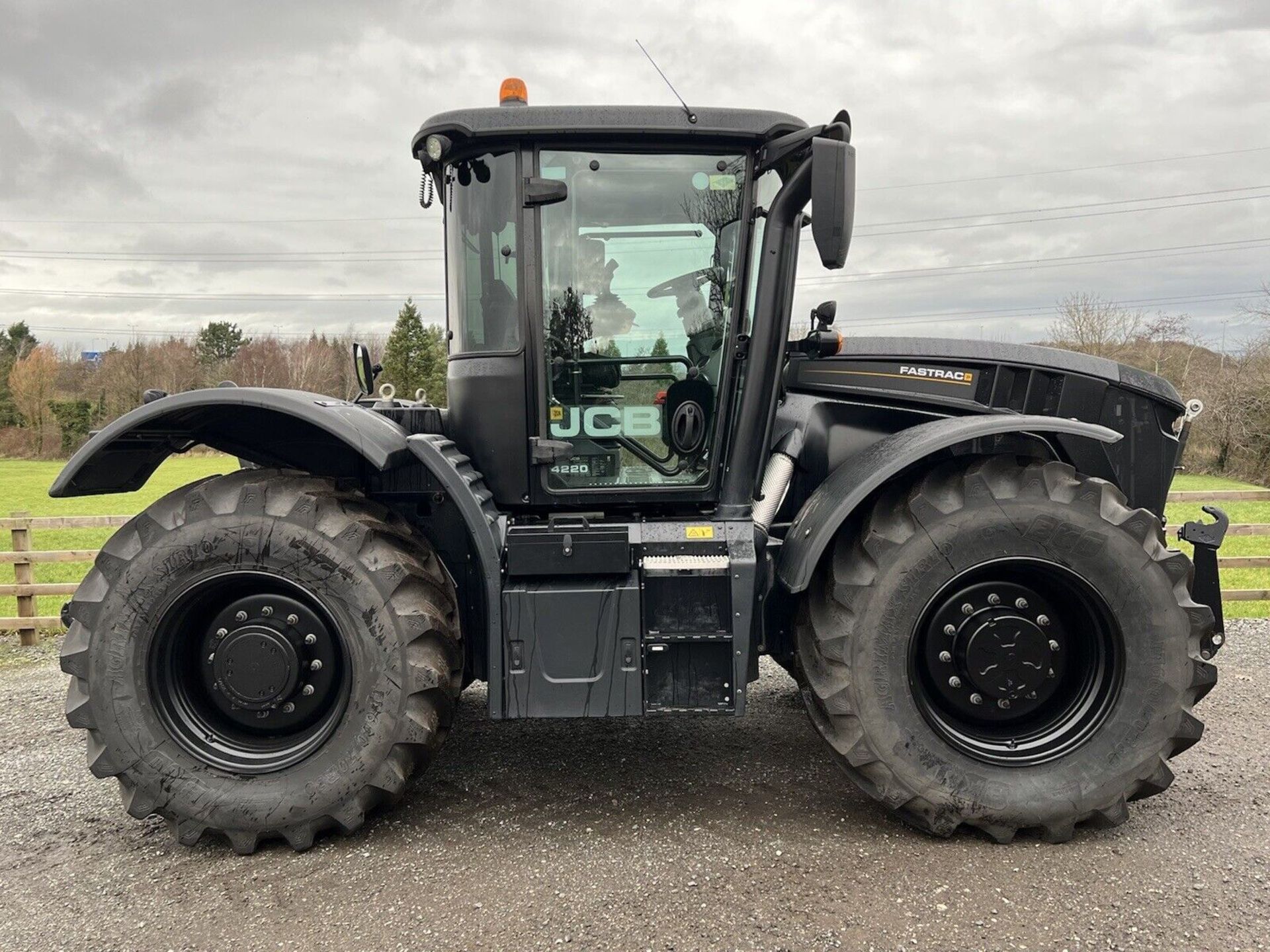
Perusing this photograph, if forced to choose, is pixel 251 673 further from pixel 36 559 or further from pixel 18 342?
pixel 18 342

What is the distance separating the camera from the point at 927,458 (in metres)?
3.41

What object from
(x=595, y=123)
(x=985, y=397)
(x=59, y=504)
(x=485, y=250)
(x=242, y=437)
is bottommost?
(x=59, y=504)

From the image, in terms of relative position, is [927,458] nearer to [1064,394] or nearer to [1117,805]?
[1064,394]

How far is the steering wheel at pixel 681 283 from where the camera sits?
3.37 metres

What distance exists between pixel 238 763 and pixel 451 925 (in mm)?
1113

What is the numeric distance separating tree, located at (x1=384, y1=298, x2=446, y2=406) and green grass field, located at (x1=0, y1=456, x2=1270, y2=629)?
1336 cm

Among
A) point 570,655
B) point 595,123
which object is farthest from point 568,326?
point 570,655

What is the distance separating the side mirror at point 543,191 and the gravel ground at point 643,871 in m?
2.44

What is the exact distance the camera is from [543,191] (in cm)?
328

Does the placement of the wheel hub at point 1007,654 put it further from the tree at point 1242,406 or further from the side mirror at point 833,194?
the tree at point 1242,406

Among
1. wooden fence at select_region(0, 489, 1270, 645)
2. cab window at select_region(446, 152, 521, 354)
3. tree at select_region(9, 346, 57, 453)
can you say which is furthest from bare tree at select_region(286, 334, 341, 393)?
cab window at select_region(446, 152, 521, 354)

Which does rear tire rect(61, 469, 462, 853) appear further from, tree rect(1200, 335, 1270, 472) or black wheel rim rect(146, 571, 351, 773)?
tree rect(1200, 335, 1270, 472)

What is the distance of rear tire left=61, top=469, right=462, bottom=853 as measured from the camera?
3.11 meters

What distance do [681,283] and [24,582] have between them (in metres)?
6.65
